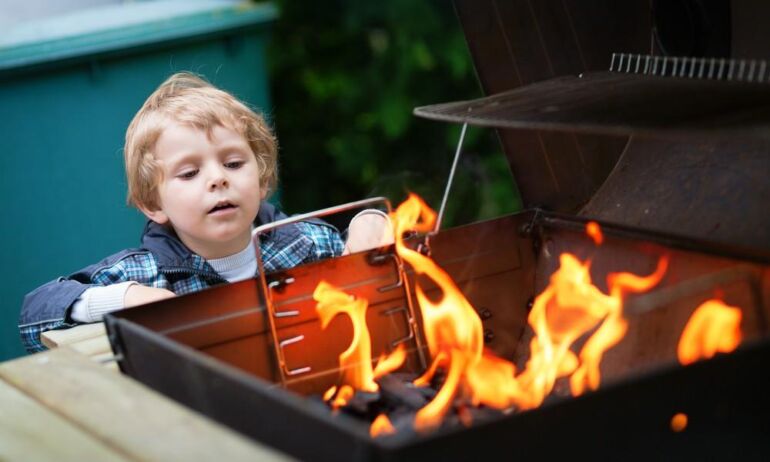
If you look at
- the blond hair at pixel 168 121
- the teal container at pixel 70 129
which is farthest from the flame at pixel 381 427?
the teal container at pixel 70 129

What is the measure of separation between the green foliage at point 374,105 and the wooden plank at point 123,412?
252 centimetres

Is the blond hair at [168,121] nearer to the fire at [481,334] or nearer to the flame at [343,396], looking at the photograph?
the fire at [481,334]

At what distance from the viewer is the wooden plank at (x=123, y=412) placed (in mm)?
1370

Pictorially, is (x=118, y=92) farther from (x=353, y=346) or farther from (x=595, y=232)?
(x=595, y=232)

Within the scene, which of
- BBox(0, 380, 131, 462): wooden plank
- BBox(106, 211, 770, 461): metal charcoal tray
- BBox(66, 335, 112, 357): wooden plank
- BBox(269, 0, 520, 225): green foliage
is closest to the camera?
BBox(106, 211, 770, 461): metal charcoal tray

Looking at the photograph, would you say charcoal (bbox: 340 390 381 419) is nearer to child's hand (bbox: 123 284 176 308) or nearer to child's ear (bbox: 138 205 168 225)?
child's hand (bbox: 123 284 176 308)

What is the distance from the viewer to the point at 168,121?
2252mm

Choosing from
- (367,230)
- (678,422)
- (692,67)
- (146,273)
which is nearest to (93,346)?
(146,273)

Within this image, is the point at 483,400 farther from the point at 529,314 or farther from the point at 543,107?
the point at 543,107

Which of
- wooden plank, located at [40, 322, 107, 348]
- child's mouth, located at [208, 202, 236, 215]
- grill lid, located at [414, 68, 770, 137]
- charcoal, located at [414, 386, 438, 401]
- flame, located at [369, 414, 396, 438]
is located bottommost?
charcoal, located at [414, 386, 438, 401]

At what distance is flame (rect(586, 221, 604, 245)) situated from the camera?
2117mm

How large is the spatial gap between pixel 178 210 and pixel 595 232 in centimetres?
80

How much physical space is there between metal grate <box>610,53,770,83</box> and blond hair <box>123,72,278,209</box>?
0.75 m

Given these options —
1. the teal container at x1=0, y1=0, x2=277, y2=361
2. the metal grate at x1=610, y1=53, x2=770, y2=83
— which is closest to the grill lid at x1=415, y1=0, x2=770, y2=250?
the metal grate at x1=610, y1=53, x2=770, y2=83
